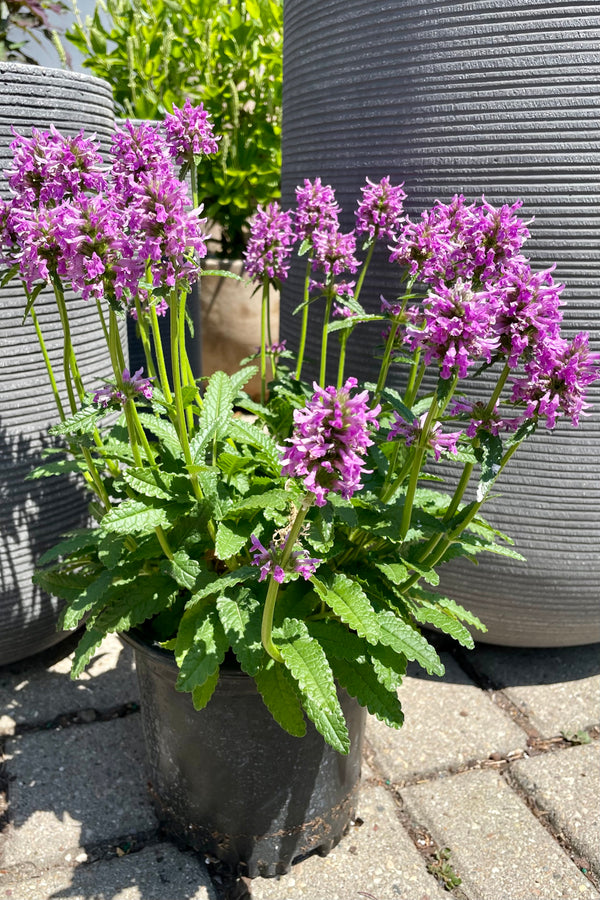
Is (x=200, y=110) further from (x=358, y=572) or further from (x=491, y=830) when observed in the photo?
(x=491, y=830)

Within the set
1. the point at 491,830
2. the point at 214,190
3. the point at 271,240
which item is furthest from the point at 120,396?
the point at 214,190

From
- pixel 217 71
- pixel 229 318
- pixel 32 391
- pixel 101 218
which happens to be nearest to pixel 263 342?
pixel 32 391

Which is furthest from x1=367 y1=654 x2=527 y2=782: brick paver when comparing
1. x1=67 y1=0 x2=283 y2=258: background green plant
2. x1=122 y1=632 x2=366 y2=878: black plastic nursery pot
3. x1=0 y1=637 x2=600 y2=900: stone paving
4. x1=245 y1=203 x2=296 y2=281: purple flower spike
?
x1=67 y1=0 x2=283 y2=258: background green plant

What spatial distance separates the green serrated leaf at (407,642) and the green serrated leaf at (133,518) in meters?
0.42

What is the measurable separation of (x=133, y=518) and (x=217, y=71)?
3202 millimetres

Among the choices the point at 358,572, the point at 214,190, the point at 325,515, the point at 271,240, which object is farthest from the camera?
the point at 214,190

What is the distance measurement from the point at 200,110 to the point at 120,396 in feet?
1.74

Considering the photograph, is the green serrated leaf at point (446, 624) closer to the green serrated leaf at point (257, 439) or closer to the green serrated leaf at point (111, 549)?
the green serrated leaf at point (257, 439)

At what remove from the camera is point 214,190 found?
140 inches

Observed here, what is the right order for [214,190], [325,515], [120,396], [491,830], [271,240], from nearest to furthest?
[325,515] → [120,396] → [491,830] → [271,240] → [214,190]

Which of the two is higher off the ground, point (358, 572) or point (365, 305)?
point (365, 305)

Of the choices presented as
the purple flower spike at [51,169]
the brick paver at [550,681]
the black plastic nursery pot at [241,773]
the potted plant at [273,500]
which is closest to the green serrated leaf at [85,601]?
the potted plant at [273,500]

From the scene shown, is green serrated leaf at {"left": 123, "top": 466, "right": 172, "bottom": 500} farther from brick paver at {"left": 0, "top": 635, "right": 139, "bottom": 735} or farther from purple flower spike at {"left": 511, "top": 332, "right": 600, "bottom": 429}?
brick paver at {"left": 0, "top": 635, "right": 139, "bottom": 735}

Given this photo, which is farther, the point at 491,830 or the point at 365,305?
the point at 365,305
